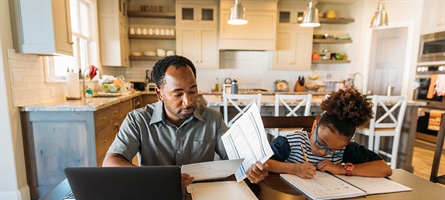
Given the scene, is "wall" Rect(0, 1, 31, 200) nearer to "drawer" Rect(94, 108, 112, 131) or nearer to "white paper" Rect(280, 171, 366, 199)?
"drawer" Rect(94, 108, 112, 131)

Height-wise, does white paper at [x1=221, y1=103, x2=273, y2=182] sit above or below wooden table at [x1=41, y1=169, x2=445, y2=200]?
above

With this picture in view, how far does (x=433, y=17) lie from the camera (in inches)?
145

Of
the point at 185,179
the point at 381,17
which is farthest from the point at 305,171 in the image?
the point at 381,17

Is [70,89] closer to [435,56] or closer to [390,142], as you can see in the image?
[390,142]

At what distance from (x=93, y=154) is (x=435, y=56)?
4739mm

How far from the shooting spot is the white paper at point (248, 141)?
75 centimetres

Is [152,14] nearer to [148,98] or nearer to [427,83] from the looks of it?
[148,98]

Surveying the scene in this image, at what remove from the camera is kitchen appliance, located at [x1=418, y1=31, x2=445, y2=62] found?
11.6 ft

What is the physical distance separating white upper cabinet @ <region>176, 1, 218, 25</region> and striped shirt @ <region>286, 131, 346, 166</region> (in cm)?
376

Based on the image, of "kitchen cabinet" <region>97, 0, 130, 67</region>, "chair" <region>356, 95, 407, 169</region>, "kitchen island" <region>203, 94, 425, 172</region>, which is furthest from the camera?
"kitchen cabinet" <region>97, 0, 130, 67</region>

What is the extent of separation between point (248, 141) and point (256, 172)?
0.13 meters

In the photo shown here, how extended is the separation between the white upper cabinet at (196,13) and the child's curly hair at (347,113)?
12.4 ft

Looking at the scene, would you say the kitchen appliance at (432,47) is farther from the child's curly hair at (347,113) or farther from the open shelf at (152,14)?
the open shelf at (152,14)

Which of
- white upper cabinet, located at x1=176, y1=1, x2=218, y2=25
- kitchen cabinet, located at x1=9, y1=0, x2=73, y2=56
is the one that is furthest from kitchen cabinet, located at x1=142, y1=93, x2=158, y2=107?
kitchen cabinet, located at x1=9, y1=0, x2=73, y2=56
